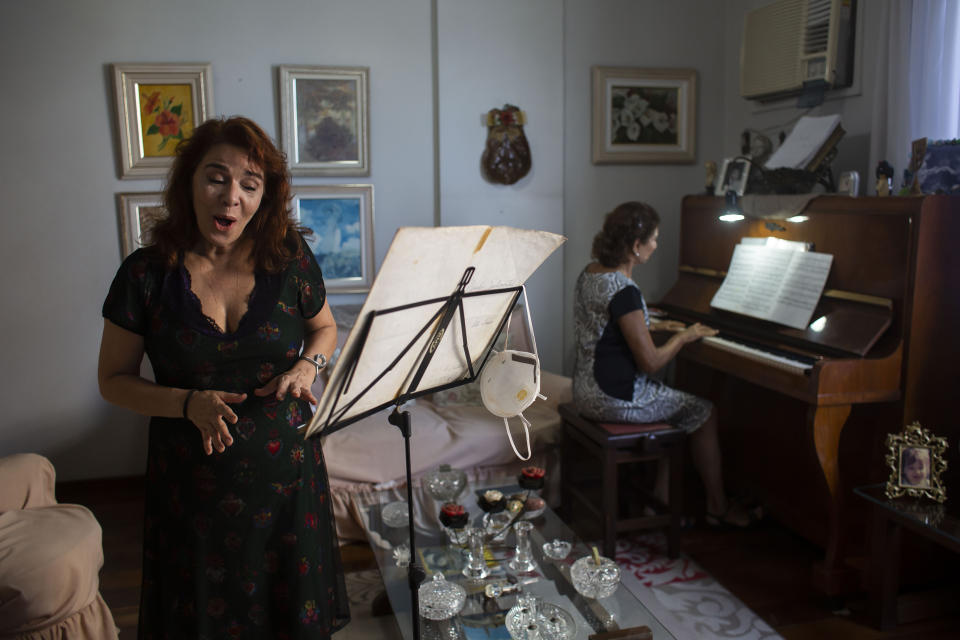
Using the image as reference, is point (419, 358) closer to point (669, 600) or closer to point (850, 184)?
point (669, 600)

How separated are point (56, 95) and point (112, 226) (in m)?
0.59

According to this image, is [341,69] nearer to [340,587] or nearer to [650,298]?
[650,298]

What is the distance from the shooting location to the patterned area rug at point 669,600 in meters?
2.29

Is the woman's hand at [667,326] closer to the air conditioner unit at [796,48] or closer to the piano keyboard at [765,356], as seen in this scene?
the piano keyboard at [765,356]

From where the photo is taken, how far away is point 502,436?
2988mm

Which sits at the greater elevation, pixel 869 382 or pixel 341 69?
pixel 341 69

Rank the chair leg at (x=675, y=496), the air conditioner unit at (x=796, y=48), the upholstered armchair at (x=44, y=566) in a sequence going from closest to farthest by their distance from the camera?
the upholstered armchair at (x=44, y=566)
the chair leg at (x=675, y=496)
the air conditioner unit at (x=796, y=48)

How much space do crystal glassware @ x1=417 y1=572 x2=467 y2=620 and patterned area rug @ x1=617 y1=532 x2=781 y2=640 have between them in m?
0.61

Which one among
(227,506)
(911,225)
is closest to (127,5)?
(227,506)

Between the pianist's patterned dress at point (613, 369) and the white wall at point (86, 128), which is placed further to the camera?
the white wall at point (86, 128)

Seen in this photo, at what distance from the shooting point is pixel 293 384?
1343 millimetres

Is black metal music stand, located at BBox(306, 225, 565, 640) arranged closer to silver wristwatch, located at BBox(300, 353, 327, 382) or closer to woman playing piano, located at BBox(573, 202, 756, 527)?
silver wristwatch, located at BBox(300, 353, 327, 382)

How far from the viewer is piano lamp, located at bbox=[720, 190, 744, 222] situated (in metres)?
3.03

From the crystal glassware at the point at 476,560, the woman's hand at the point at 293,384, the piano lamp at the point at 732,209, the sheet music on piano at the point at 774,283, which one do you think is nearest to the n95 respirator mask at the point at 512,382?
the woman's hand at the point at 293,384
